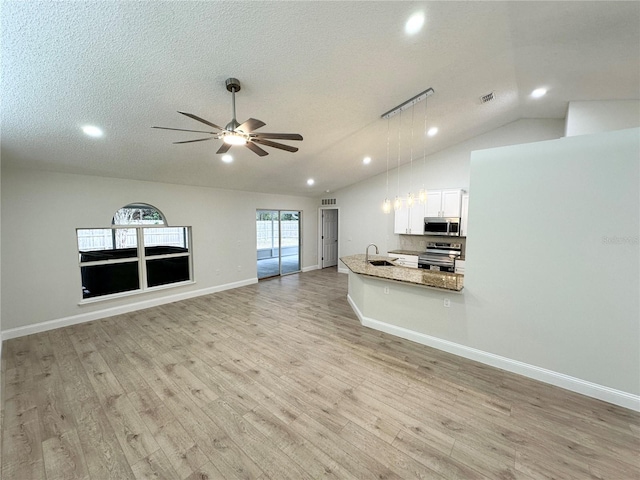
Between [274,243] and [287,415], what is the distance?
9961 millimetres

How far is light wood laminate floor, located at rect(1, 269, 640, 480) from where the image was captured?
5.79ft

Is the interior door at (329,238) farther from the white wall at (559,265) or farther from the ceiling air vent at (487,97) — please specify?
the white wall at (559,265)

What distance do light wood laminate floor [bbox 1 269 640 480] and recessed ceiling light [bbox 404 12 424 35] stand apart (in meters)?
3.44

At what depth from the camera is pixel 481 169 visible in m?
2.95

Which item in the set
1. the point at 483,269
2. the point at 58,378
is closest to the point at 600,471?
the point at 483,269

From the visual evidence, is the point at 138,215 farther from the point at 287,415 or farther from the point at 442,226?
the point at 442,226

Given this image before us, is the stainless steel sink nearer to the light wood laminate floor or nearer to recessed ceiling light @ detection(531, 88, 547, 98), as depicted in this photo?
the light wood laminate floor

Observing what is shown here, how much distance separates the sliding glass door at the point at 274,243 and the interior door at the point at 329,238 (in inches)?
37.2

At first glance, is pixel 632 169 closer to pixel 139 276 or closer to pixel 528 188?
pixel 528 188

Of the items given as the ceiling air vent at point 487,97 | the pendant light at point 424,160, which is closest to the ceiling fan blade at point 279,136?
the pendant light at point 424,160

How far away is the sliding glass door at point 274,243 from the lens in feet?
28.0

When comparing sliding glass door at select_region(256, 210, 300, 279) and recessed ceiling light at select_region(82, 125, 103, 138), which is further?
sliding glass door at select_region(256, 210, 300, 279)

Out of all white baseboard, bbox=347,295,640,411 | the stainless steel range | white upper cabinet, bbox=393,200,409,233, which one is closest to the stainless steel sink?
the stainless steel range

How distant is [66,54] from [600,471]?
503cm
